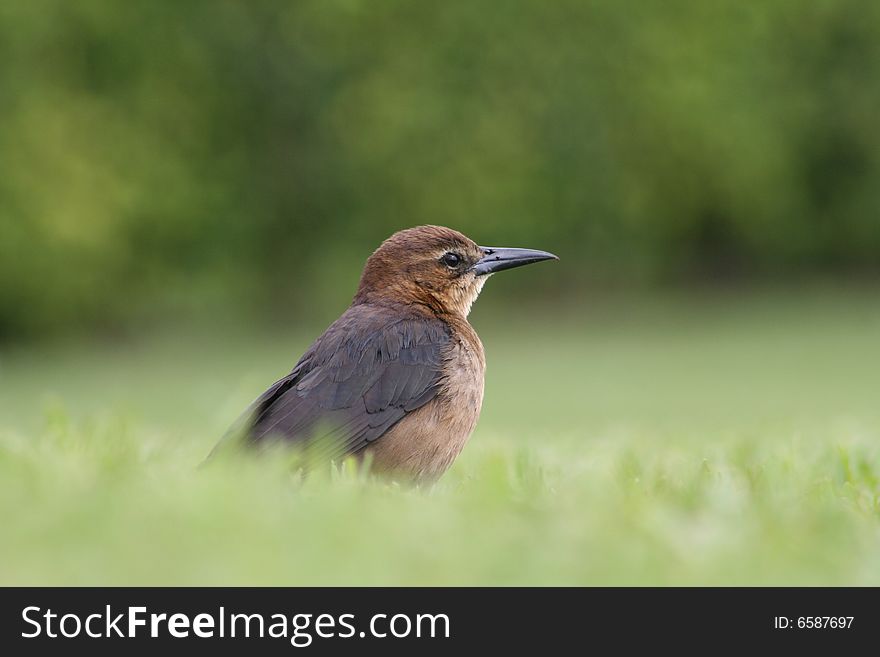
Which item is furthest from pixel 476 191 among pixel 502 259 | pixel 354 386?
pixel 354 386

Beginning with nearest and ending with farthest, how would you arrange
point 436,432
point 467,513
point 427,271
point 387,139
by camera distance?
point 467,513
point 436,432
point 427,271
point 387,139

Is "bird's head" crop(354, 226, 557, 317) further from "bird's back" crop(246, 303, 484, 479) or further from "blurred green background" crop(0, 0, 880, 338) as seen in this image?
"blurred green background" crop(0, 0, 880, 338)

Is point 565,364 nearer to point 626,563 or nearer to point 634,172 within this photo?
point 634,172

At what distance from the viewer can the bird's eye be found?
6.00 meters

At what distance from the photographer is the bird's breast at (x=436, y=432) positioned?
4863 mm

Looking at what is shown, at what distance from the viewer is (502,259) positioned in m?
6.20

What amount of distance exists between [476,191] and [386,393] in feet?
64.4

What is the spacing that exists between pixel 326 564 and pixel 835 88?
93.4 feet

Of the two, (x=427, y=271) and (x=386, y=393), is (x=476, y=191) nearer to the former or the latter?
(x=427, y=271)

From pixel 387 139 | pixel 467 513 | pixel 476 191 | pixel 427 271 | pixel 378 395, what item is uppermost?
pixel 387 139

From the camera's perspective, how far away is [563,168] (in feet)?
85.6

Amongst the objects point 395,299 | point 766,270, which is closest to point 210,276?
point 766,270

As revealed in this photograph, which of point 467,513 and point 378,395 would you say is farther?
point 378,395

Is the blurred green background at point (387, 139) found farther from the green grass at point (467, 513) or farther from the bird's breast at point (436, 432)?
the bird's breast at point (436, 432)
